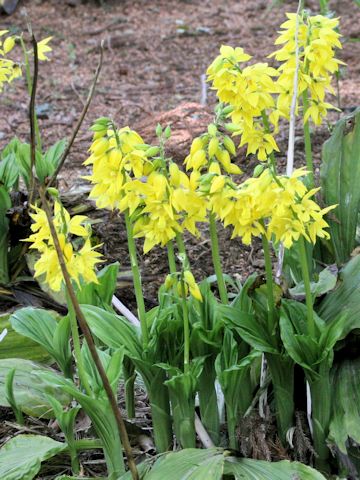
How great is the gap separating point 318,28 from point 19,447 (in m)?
1.80

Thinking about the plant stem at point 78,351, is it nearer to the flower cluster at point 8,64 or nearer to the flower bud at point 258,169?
the flower bud at point 258,169

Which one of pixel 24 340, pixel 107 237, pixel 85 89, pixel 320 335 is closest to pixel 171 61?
pixel 85 89

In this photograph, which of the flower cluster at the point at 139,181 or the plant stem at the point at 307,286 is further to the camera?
the plant stem at the point at 307,286

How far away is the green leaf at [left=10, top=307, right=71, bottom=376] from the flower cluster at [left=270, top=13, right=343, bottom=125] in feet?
3.79

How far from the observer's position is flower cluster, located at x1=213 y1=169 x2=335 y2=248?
6.96 feet

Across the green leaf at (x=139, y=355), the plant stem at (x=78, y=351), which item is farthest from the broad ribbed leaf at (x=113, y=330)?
the plant stem at (x=78, y=351)

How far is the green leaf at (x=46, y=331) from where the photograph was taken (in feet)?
9.12

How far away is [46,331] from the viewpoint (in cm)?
286

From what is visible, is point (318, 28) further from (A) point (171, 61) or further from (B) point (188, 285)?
(A) point (171, 61)

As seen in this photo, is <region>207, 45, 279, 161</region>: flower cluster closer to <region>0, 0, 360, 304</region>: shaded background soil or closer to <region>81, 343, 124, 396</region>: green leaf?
<region>81, 343, 124, 396</region>: green leaf

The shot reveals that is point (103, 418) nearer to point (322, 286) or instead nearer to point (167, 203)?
point (167, 203)

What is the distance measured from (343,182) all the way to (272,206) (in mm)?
1233

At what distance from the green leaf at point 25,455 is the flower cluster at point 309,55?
144cm

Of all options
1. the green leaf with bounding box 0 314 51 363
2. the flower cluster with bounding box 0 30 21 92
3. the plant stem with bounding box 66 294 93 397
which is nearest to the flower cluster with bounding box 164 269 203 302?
the plant stem with bounding box 66 294 93 397
